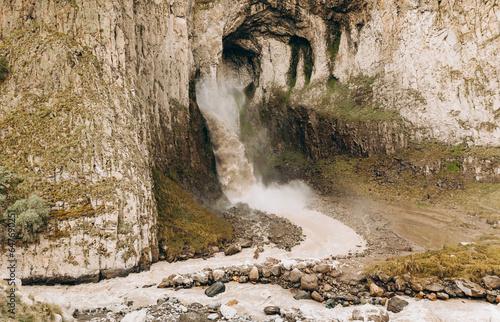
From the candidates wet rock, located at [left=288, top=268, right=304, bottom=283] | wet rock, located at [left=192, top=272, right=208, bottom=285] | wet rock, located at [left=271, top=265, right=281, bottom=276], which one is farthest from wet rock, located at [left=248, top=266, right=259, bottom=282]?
wet rock, located at [left=192, top=272, right=208, bottom=285]

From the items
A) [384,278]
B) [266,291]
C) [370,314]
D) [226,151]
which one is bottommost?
[266,291]

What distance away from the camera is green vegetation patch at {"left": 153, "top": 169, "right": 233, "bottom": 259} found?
16.1 metres

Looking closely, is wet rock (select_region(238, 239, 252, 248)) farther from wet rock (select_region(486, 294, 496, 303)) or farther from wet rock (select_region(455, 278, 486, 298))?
wet rock (select_region(486, 294, 496, 303))

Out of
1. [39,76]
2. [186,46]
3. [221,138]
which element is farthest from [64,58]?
[221,138]

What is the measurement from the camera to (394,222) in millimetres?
23484

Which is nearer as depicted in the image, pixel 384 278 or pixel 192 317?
pixel 192 317

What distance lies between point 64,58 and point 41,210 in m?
8.70

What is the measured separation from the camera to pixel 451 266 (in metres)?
12.1

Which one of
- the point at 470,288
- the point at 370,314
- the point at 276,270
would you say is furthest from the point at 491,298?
the point at 276,270

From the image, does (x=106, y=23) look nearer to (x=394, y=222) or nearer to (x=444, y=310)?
(x=444, y=310)

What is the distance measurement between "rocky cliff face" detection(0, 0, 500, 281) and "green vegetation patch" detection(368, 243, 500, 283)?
12.6 metres

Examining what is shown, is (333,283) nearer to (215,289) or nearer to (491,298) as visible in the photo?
(215,289)

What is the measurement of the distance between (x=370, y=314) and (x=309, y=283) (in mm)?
2909

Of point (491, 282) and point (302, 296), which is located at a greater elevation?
point (491, 282)
